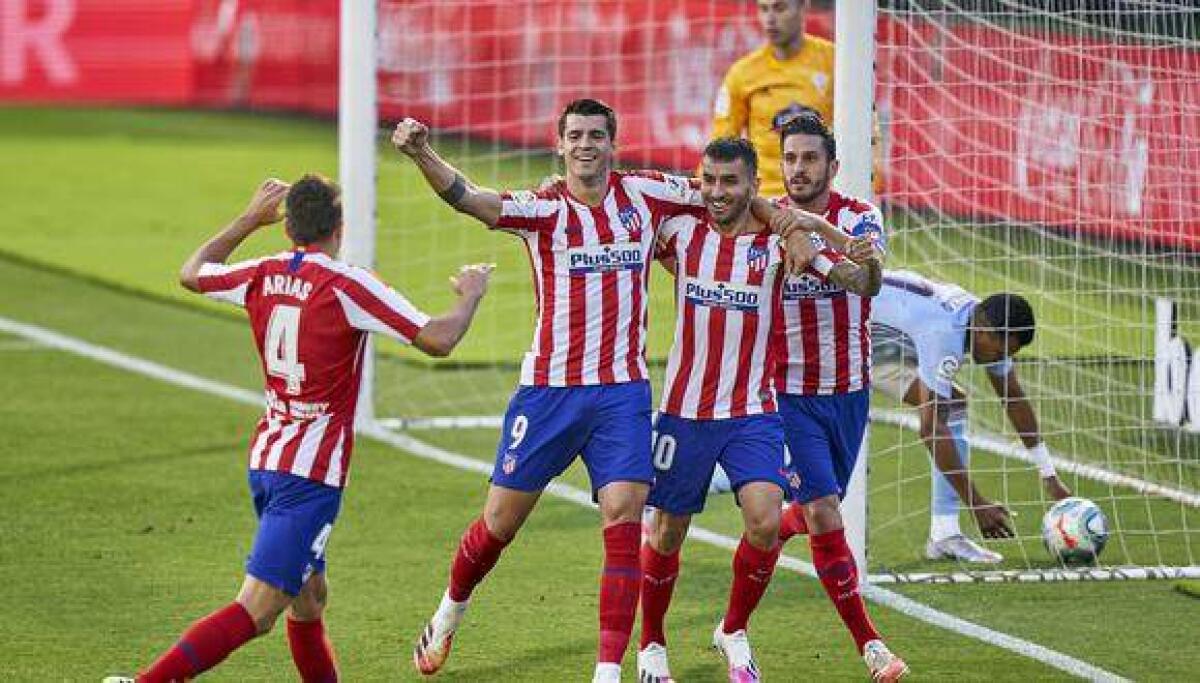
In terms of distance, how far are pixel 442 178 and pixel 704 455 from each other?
1426 mm

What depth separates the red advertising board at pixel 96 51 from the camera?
34000mm

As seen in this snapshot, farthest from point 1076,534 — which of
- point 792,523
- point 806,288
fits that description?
point 806,288

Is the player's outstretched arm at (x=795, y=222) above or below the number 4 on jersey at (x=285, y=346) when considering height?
above

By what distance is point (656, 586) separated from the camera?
8719mm

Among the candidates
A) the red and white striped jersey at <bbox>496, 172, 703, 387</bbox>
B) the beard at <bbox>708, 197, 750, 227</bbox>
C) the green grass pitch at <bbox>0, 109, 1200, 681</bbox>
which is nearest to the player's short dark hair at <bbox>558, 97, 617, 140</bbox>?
the red and white striped jersey at <bbox>496, 172, 703, 387</bbox>

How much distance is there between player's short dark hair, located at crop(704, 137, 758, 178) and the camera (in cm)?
859

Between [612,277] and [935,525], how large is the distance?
3080 mm

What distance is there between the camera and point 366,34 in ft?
44.9

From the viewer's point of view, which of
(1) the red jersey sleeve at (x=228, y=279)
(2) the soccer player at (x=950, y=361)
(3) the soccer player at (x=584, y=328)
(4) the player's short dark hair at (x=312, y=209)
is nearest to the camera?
(4) the player's short dark hair at (x=312, y=209)

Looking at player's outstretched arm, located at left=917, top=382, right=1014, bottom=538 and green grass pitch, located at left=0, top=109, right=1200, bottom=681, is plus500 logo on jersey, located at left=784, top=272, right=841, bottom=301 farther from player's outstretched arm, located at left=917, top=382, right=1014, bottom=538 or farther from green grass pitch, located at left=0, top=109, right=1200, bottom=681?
player's outstretched arm, located at left=917, top=382, right=1014, bottom=538

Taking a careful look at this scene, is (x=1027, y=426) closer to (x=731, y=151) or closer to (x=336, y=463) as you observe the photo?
(x=731, y=151)

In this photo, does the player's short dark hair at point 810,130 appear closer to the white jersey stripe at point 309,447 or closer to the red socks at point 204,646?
the white jersey stripe at point 309,447

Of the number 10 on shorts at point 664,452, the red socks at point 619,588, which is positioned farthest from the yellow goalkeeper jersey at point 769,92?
the red socks at point 619,588

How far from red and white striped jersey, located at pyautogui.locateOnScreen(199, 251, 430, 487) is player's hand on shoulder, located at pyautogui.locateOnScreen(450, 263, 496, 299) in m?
0.16
